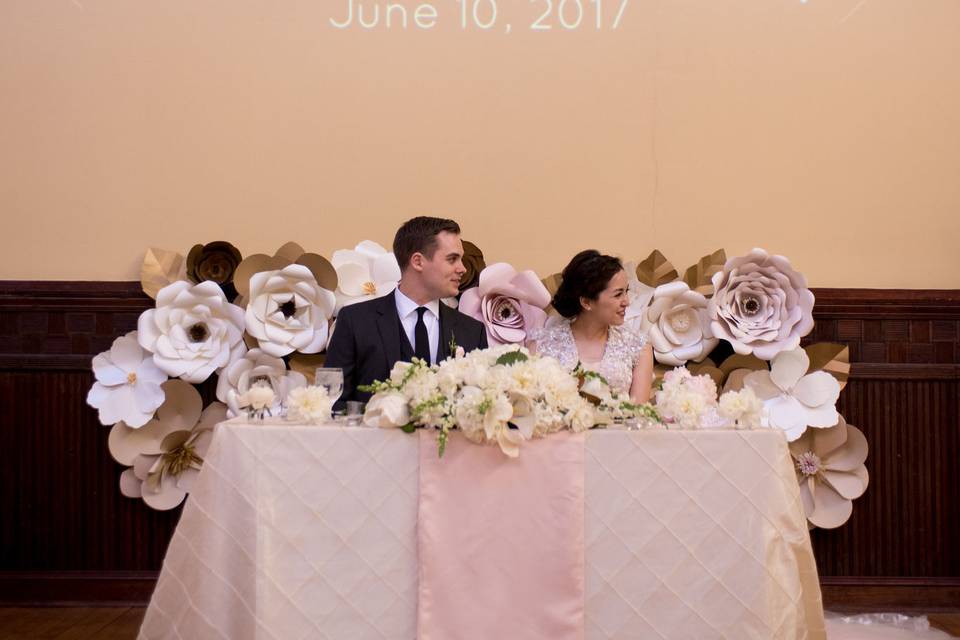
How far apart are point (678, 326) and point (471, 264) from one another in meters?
0.83

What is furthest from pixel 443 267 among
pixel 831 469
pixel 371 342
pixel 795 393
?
pixel 831 469

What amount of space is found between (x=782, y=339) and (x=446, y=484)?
1713 mm

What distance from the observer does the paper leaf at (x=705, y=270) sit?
3701mm

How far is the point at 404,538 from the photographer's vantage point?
2385mm

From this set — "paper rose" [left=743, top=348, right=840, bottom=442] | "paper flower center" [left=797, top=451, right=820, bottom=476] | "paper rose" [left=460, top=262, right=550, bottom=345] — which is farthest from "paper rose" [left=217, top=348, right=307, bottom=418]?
"paper flower center" [left=797, top=451, right=820, bottom=476]

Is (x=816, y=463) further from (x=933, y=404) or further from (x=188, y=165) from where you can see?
(x=188, y=165)

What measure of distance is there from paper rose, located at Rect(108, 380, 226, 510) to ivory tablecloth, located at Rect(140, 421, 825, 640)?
1273 millimetres

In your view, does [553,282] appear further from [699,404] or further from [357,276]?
[699,404]

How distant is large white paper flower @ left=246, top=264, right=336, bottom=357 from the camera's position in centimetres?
350

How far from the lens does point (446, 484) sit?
7.78 ft

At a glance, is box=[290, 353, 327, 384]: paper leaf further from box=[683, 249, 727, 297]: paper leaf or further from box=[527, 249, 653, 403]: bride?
box=[683, 249, 727, 297]: paper leaf

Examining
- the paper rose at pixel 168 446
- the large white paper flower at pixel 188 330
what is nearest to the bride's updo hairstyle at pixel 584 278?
the large white paper flower at pixel 188 330

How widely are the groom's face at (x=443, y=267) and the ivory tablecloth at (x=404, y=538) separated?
959 millimetres

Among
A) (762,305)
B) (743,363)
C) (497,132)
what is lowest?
(743,363)
